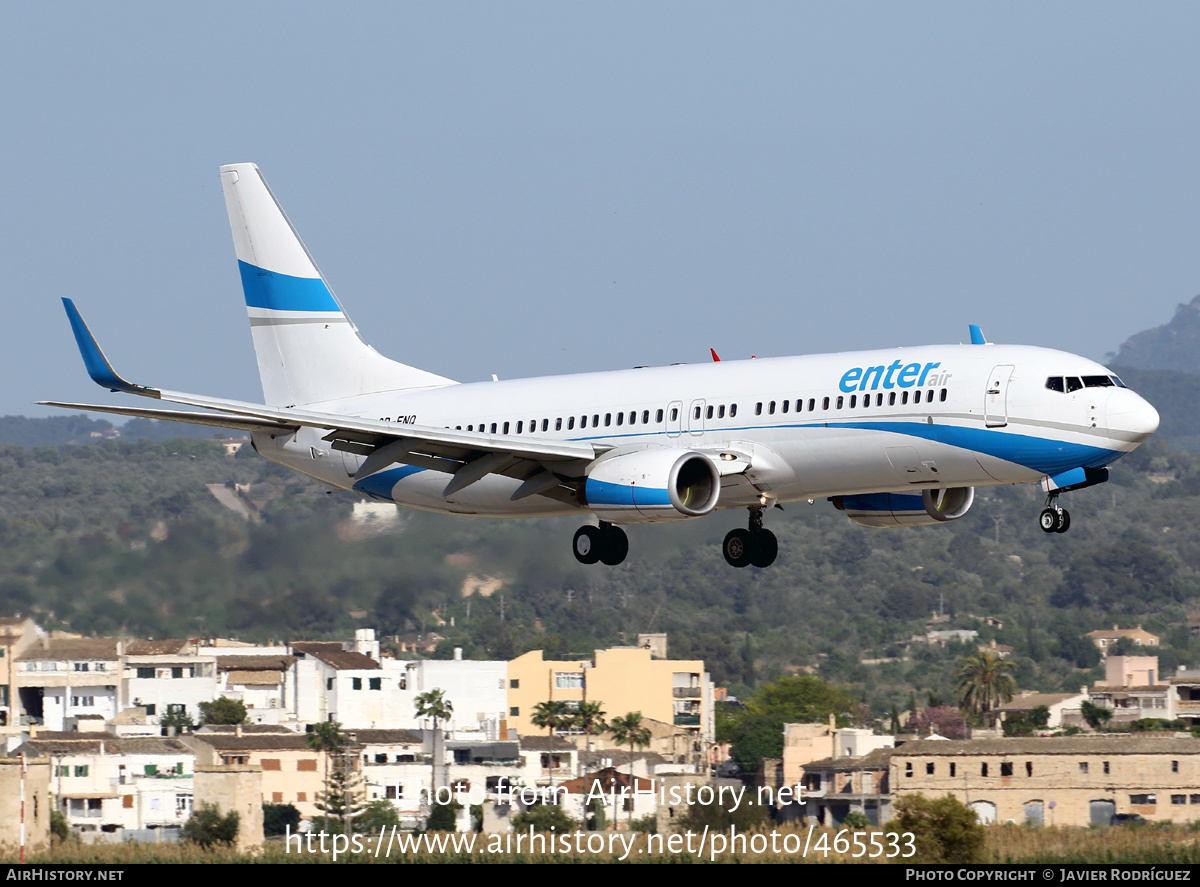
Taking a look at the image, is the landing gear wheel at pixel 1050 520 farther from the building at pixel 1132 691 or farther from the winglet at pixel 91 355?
the building at pixel 1132 691

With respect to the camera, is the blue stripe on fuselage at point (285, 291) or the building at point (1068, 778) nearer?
the blue stripe on fuselage at point (285, 291)

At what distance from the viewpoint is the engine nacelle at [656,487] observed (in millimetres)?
41375

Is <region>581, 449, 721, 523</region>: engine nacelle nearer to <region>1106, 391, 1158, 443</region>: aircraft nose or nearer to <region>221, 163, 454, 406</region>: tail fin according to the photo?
<region>1106, 391, 1158, 443</region>: aircraft nose

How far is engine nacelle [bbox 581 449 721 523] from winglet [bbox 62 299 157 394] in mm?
10963

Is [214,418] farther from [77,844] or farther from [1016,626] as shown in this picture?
[1016,626]

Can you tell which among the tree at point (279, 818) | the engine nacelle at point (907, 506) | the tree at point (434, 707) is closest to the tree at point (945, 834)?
the engine nacelle at point (907, 506)

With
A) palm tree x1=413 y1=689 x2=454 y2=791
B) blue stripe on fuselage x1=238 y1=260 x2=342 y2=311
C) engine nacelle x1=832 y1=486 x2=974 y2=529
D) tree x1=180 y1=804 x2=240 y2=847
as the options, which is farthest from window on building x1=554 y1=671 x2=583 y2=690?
engine nacelle x1=832 y1=486 x2=974 y2=529

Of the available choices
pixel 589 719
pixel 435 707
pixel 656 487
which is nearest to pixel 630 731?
pixel 589 719

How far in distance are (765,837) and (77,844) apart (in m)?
25.9

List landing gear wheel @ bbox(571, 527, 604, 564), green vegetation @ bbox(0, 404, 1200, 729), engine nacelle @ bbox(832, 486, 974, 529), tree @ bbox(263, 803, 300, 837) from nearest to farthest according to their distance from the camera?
engine nacelle @ bbox(832, 486, 974, 529), landing gear wheel @ bbox(571, 527, 604, 564), green vegetation @ bbox(0, 404, 1200, 729), tree @ bbox(263, 803, 300, 837)

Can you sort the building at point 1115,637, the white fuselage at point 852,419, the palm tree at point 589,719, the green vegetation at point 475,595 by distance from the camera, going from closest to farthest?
the white fuselage at point 852,419
the green vegetation at point 475,595
the palm tree at point 589,719
the building at point 1115,637

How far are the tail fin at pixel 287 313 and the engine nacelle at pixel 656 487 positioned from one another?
37.1 ft

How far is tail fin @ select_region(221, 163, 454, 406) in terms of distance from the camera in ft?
170

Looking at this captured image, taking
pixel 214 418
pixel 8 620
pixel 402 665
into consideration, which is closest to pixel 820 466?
pixel 214 418
